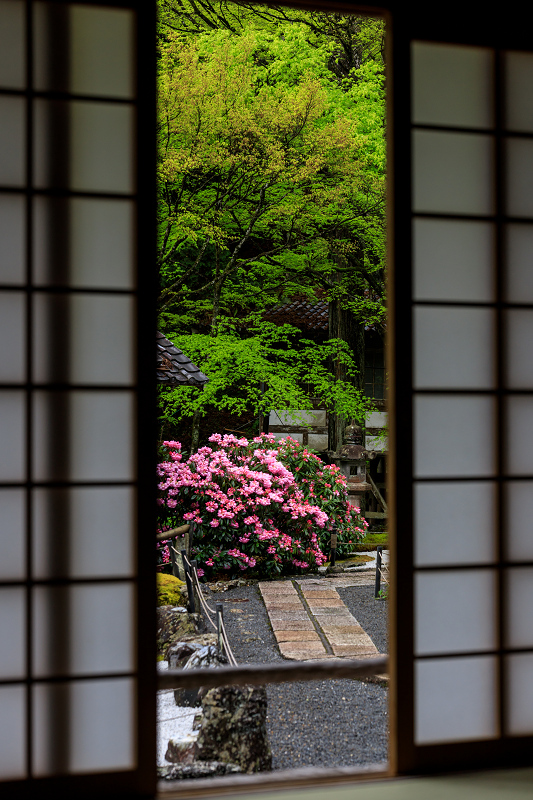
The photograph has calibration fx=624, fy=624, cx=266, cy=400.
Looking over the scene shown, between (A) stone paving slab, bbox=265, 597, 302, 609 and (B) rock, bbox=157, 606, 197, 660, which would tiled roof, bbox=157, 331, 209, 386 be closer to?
(B) rock, bbox=157, 606, 197, 660

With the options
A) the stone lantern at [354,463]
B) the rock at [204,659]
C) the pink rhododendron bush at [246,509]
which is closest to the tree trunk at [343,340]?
the stone lantern at [354,463]

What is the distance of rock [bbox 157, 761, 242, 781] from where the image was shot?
3252 millimetres

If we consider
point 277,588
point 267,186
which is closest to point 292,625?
point 277,588

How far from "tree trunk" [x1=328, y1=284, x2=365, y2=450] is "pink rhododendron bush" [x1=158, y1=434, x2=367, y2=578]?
2252 millimetres
